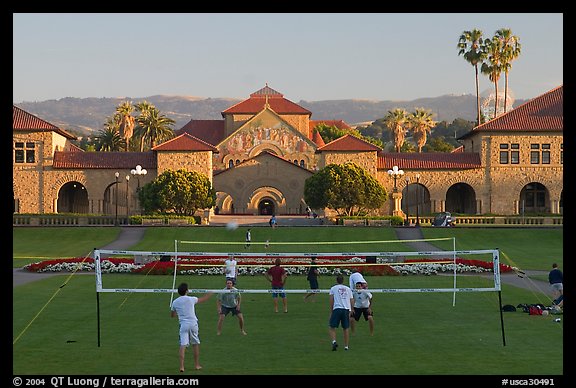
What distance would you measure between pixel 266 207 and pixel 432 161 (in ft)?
58.2

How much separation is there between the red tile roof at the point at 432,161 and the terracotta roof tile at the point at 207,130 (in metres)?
37.4

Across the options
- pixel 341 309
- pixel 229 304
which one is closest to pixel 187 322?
pixel 341 309

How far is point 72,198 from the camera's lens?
100m

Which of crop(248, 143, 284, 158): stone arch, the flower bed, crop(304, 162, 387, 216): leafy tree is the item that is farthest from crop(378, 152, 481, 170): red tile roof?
the flower bed

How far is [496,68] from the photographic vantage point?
364ft

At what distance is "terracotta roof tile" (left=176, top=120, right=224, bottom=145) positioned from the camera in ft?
426

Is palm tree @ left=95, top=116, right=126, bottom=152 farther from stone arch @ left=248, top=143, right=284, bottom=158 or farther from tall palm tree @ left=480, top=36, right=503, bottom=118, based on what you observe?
tall palm tree @ left=480, top=36, right=503, bottom=118

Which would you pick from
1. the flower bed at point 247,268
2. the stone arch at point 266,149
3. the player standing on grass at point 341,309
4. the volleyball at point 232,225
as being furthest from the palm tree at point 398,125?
the player standing on grass at point 341,309

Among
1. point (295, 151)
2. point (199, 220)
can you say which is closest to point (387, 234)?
point (199, 220)

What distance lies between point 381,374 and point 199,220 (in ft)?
216

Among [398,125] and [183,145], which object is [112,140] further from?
[398,125]

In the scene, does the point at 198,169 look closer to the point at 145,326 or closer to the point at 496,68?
the point at 496,68

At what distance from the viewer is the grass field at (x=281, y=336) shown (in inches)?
754
